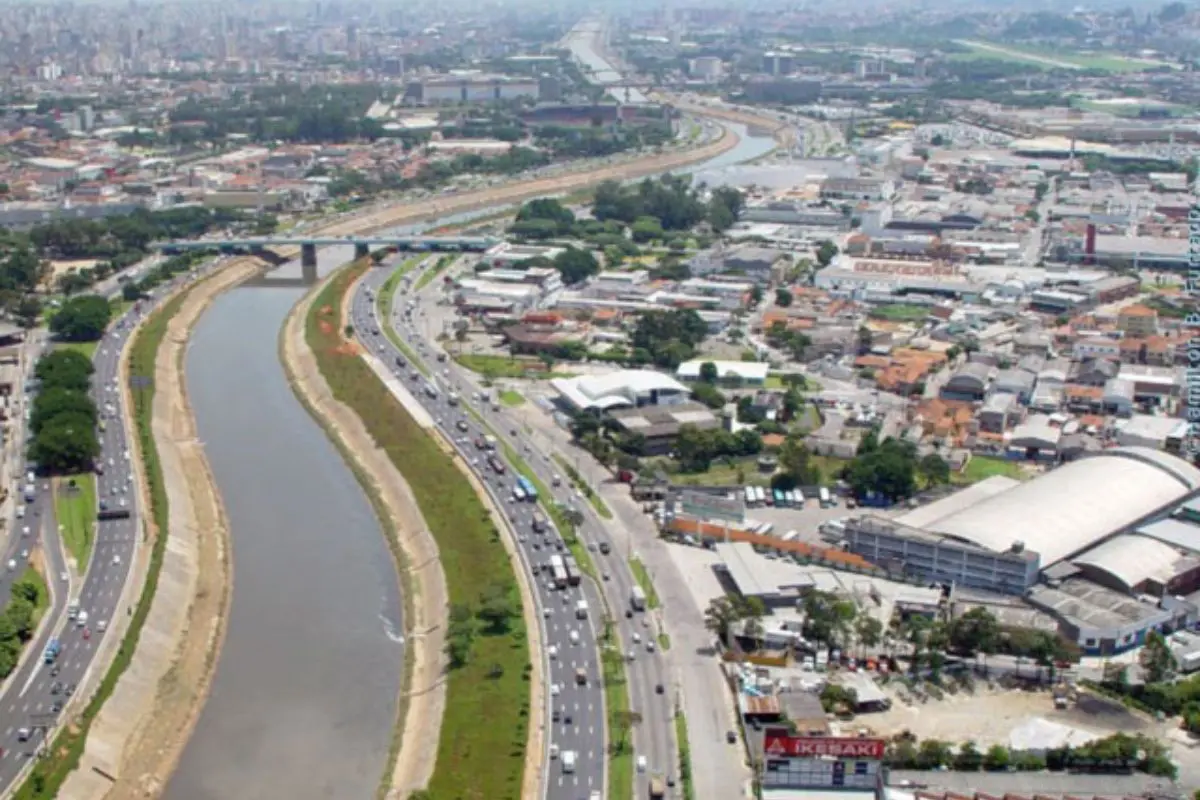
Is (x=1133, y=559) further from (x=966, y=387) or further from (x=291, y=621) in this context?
(x=291, y=621)

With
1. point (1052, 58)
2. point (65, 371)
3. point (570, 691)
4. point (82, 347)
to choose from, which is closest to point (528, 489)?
point (570, 691)

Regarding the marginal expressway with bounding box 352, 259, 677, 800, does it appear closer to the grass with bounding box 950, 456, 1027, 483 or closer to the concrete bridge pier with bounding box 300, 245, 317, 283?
the grass with bounding box 950, 456, 1027, 483

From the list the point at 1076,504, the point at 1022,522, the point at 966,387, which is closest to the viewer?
the point at 1022,522

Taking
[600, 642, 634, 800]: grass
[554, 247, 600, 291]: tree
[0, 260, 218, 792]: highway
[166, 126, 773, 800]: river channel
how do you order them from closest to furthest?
1. [600, 642, 634, 800]: grass
2. [0, 260, 218, 792]: highway
3. [166, 126, 773, 800]: river channel
4. [554, 247, 600, 291]: tree

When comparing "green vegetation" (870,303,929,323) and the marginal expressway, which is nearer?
the marginal expressway

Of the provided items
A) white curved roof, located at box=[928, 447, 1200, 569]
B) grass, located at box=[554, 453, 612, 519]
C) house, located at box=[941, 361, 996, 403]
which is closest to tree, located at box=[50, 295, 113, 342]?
grass, located at box=[554, 453, 612, 519]

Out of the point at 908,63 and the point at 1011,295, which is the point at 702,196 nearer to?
the point at 1011,295

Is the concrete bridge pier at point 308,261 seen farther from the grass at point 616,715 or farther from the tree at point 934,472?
the grass at point 616,715

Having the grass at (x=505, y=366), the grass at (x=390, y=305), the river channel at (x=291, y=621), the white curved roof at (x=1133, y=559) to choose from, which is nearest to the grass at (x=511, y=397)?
the grass at (x=505, y=366)
